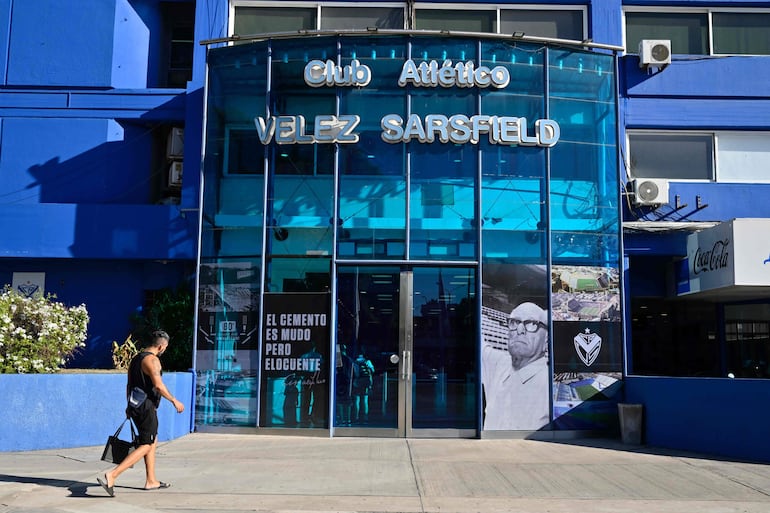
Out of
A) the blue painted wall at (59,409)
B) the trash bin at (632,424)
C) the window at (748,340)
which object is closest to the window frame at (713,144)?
the window at (748,340)

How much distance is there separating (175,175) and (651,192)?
381 inches

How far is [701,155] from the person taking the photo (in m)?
16.5

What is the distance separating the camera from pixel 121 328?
15.8m

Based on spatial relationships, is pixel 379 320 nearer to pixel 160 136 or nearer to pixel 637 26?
pixel 160 136

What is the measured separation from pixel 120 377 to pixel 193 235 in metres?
4.30

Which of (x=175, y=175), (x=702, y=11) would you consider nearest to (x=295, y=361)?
(x=175, y=175)

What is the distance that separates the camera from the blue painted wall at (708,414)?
11.1 m

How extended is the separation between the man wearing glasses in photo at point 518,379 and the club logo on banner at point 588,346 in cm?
60

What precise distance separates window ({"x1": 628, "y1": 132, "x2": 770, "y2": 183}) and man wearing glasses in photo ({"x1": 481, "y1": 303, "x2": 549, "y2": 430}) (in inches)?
198

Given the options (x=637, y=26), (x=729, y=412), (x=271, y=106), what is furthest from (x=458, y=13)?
(x=729, y=412)

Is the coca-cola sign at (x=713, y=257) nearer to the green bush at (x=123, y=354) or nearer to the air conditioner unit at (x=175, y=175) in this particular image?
the air conditioner unit at (x=175, y=175)

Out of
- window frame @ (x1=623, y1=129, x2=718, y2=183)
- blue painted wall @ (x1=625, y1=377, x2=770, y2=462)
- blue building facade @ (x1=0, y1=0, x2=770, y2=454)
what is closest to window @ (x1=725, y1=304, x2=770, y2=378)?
blue building facade @ (x1=0, y1=0, x2=770, y2=454)

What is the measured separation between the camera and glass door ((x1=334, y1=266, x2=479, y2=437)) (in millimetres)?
13258

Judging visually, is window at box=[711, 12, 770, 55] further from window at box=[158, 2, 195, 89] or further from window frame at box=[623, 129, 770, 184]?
window at box=[158, 2, 195, 89]
